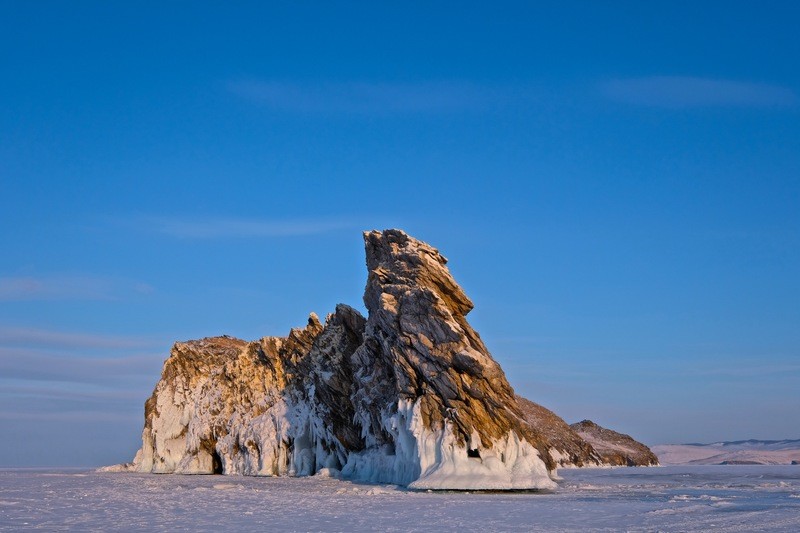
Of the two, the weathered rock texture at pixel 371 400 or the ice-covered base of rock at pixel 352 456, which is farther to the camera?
the weathered rock texture at pixel 371 400

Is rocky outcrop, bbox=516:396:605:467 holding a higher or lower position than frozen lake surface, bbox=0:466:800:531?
higher

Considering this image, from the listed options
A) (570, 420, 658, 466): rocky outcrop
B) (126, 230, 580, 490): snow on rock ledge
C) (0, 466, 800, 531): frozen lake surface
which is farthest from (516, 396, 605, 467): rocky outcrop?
(0, 466, 800, 531): frozen lake surface

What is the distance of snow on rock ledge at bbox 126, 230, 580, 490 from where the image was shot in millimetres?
44938

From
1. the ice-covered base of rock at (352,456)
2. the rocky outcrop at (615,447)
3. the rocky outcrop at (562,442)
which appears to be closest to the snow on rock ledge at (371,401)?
the ice-covered base of rock at (352,456)

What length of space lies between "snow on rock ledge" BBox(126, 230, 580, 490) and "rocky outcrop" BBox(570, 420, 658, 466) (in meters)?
65.8

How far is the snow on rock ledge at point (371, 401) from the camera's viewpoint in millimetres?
44938

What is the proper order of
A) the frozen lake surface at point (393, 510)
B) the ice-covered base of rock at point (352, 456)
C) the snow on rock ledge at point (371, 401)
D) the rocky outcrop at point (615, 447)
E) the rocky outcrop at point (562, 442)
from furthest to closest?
1. the rocky outcrop at point (615, 447)
2. the rocky outcrop at point (562, 442)
3. the snow on rock ledge at point (371, 401)
4. the ice-covered base of rock at point (352, 456)
5. the frozen lake surface at point (393, 510)

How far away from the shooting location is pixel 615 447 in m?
130

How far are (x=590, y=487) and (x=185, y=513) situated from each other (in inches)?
995

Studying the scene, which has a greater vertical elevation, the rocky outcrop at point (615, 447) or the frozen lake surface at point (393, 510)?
the rocky outcrop at point (615, 447)

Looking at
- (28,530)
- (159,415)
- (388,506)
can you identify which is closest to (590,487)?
(388,506)

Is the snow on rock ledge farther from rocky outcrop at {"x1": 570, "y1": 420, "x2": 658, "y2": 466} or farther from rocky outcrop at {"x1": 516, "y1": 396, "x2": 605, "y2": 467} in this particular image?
rocky outcrop at {"x1": 570, "y1": 420, "x2": 658, "y2": 466}

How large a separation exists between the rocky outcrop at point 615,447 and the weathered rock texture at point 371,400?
64.6 m

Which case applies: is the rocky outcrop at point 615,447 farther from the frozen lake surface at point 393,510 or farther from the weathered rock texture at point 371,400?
the frozen lake surface at point 393,510
